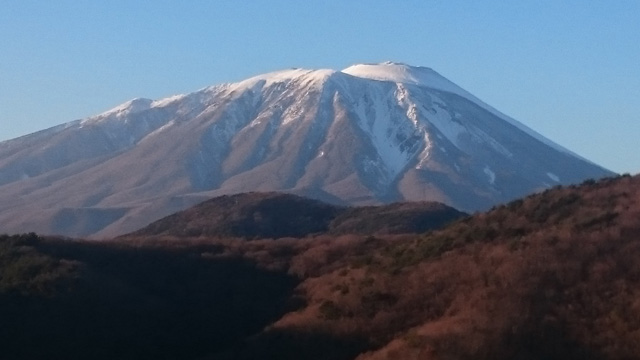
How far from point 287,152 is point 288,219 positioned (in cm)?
8214

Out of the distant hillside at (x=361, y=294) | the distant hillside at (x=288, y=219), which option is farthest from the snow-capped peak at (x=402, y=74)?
the distant hillside at (x=361, y=294)

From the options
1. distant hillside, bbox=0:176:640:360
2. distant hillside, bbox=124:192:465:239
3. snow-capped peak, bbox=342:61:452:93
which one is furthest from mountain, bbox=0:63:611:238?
distant hillside, bbox=0:176:640:360

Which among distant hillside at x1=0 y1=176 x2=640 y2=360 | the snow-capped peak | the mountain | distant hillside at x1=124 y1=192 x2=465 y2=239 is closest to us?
distant hillside at x1=0 y1=176 x2=640 y2=360

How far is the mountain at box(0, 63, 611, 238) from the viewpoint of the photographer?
12925 centimetres

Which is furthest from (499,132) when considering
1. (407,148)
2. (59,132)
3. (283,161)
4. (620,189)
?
(620,189)

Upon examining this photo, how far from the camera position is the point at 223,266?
3934 cm

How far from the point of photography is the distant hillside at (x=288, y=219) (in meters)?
60.0

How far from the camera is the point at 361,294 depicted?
3325 centimetres

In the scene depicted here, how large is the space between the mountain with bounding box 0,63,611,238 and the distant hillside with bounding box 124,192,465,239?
45306 mm

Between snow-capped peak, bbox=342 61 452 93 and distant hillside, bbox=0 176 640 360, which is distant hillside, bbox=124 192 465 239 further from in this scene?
snow-capped peak, bbox=342 61 452 93

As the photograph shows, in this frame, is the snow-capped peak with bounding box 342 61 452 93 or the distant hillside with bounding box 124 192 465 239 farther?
the snow-capped peak with bounding box 342 61 452 93

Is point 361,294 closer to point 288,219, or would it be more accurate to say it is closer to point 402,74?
point 288,219

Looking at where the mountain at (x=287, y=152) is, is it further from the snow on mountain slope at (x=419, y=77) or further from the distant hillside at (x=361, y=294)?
the distant hillside at (x=361, y=294)

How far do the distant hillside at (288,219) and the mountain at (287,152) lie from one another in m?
45.3
